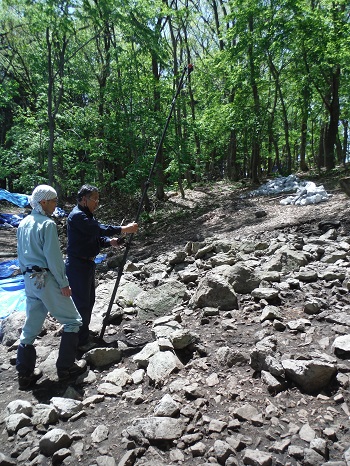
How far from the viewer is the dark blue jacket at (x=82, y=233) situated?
3934 mm

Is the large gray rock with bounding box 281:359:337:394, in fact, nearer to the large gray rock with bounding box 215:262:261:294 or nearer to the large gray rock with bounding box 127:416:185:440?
the large gray rock with bounding box 127:416:185:440

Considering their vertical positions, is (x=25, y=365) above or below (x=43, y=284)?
below

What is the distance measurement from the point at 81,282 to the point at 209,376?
1811 mm

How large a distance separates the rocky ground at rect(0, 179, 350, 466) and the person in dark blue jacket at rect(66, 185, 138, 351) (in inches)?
23.2

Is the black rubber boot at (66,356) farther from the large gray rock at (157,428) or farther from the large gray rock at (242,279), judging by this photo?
the large gray rock at (242,279)

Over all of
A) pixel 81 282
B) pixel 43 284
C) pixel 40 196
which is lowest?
pixel 81 282

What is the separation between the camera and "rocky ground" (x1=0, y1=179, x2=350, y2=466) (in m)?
2.44

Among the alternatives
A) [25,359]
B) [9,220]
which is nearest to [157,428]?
[25,359]

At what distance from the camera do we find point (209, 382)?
10.1 feet

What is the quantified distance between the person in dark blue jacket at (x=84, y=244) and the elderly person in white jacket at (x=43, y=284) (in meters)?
0.47

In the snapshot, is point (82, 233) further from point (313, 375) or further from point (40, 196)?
point (313, 375)

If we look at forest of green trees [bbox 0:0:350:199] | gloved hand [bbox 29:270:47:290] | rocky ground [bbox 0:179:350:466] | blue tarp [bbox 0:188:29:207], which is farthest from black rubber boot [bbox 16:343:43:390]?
blue tarp [bbox 0:188:29:207]

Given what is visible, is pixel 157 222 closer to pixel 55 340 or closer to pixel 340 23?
pixel 55 340

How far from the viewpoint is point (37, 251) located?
3.43m
